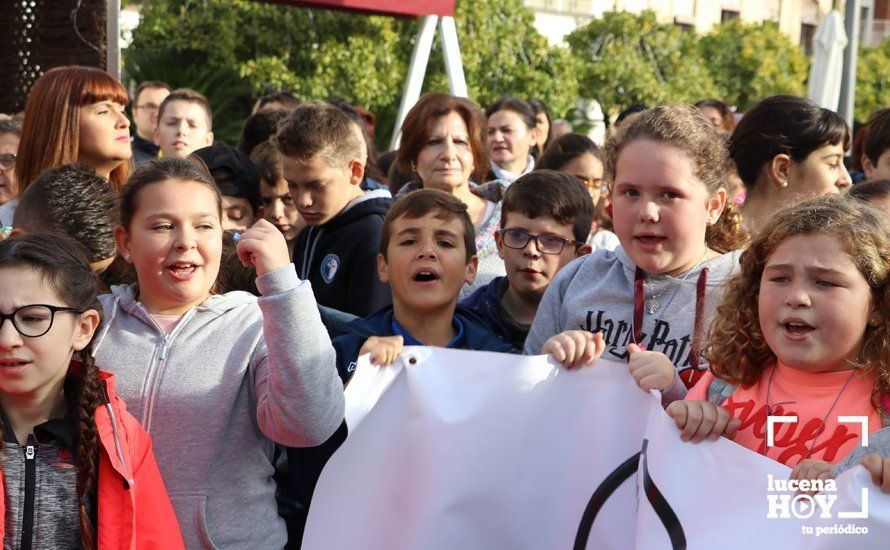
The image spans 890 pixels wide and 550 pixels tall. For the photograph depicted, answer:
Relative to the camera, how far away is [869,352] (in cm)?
256

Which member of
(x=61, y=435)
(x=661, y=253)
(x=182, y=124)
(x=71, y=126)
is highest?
(x=182, y=124)

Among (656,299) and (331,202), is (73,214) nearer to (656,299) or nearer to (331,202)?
(331,202)

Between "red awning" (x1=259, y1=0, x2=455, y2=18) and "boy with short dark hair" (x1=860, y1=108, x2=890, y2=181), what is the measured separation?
19.8ft

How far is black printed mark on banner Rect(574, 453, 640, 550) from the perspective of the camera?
2.86 metres

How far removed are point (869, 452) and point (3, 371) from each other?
191 cm

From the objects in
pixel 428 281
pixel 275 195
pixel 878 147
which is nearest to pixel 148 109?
pixel 275 195

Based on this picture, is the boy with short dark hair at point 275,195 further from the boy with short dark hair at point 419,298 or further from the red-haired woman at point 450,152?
A: the boy with short dark hair at point 419,298

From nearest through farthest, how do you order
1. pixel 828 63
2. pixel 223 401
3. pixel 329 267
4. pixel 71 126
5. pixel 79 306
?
pixel 79 306
pixel 223 401
pixel 329 267
pixel 71 126
pixel 828 63

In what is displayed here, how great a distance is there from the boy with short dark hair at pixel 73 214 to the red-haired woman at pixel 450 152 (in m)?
1.71

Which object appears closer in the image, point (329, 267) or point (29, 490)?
point (29, 490)

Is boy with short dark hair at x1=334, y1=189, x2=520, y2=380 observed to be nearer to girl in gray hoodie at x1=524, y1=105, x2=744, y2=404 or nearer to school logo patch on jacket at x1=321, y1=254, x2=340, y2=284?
girl in gray hoodie at x1=524, y1=105, x2=744, y2=404

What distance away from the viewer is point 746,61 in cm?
2978

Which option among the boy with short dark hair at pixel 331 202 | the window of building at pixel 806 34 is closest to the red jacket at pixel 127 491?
the boy with short dark hair at pixel 331 202

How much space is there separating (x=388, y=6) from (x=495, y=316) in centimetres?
752
